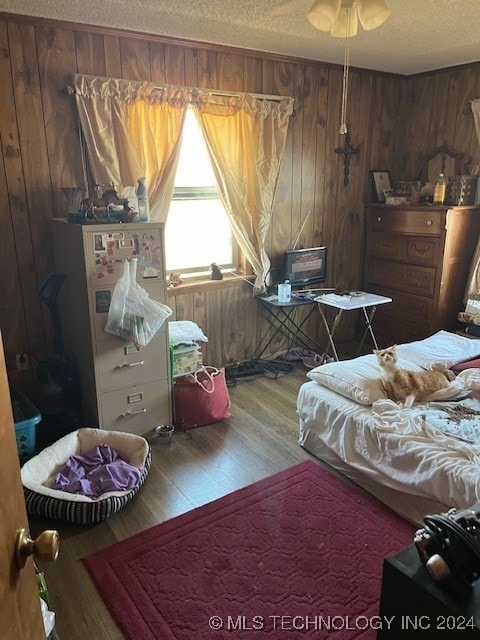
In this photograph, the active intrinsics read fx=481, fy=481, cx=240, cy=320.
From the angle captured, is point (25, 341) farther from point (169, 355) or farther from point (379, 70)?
point (379, 70)

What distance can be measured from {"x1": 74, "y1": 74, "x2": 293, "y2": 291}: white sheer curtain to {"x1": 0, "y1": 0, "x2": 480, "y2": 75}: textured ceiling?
1.07 feet

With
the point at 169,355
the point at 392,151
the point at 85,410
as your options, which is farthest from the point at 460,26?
the point at 85,410

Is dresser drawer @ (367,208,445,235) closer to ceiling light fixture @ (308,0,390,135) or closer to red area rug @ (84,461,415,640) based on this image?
ceiling light fixture @ (308,0,390,135)

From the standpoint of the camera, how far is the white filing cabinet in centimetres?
255

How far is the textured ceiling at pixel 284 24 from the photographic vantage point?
2.50m

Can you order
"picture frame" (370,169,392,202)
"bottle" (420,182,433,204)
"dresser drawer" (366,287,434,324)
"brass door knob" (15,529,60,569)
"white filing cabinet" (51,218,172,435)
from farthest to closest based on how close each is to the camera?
"picture frame" (370,169,392,202) < "bottle" (420,182,433,204) < "dresser drawer" (366,287,434,324) < "white filing cabinet" (51,218,172,435) < "brass door knob" (15,529,60,569)

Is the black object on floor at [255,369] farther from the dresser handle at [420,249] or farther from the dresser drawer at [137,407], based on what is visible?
the dresser handle at [420,249]

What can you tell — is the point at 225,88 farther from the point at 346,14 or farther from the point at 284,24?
the point at 346,14

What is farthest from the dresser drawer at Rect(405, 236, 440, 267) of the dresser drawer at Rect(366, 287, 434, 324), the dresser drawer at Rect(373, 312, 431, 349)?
the dresser drawer at Rect(373, 312, 431, 349)

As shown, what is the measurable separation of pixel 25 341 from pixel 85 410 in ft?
1.89

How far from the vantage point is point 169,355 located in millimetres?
2885

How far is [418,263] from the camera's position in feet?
13.0

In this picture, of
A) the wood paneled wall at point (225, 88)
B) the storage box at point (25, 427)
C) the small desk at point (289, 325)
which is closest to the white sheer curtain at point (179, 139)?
the wood paneled wall at point (225, 88)

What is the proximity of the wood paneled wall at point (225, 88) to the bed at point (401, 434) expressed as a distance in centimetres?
141
